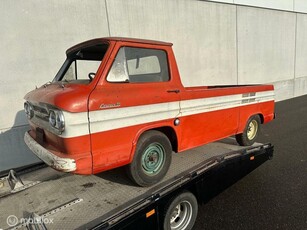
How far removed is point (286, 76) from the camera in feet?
42.2

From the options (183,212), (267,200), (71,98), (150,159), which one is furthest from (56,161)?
(267,200)

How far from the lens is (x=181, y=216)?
3000mm

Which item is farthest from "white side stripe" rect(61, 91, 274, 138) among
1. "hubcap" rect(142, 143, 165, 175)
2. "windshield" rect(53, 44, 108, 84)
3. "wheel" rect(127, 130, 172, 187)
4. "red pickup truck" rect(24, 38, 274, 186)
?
"windshield" rect(53, 44, 108, 84)

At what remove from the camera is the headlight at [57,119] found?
232 cm

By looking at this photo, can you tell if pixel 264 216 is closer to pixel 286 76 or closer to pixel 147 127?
pixel 147 127

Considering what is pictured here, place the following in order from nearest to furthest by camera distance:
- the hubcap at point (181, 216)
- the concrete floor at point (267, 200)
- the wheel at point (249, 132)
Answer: the hubcap at point (181, 216) → the concrete floor at point (267, 200) → the wheel at point (249, 132)

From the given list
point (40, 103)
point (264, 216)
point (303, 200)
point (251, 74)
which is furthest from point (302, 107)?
point (40, 103)

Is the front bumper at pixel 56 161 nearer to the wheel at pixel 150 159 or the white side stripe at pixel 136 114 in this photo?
the white side stripe at pixel 136 114

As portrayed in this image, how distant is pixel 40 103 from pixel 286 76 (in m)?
13.5

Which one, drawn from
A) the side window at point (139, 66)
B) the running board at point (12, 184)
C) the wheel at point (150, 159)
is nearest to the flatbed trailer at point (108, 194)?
the running board at point (12, 184)

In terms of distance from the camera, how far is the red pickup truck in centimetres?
240

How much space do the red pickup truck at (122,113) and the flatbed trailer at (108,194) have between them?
31 cm

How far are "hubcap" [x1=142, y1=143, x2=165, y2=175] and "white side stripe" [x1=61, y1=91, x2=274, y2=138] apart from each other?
38 centimetres

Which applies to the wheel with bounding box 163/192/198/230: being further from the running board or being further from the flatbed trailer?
the running board
